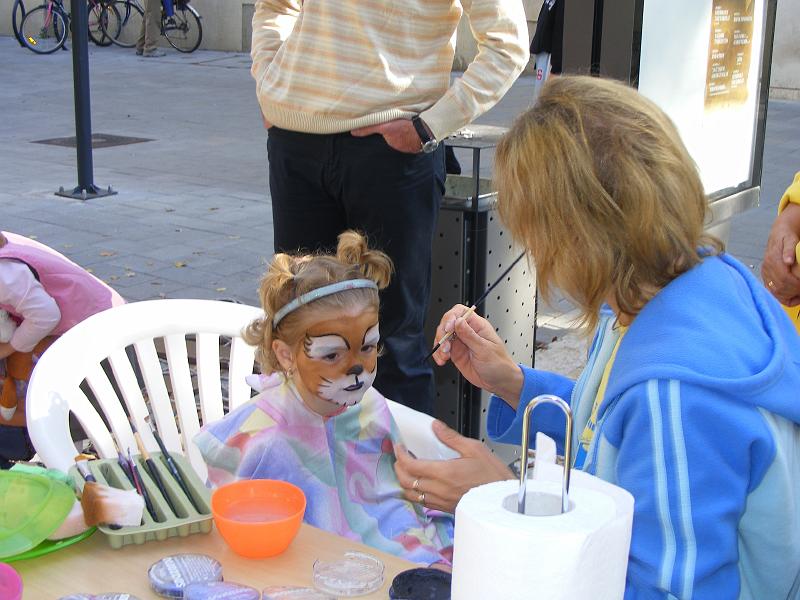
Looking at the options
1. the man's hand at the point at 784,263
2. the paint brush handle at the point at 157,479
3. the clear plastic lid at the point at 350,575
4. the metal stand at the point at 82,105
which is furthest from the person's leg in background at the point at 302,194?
the metal stand at the point at 82,105

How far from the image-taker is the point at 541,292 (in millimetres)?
1543

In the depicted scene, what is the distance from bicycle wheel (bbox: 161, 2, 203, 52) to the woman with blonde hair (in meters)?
16.5

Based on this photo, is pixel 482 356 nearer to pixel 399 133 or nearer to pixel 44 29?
pixel 399 133

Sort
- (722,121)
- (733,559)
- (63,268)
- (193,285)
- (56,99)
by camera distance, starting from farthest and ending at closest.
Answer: (56,99) → (193,285) → (722,121) → (63,268) → (733,559)

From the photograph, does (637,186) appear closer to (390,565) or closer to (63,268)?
(390,565)

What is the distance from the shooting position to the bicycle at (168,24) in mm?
17156

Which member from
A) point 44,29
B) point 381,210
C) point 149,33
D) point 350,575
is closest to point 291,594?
point 350,575

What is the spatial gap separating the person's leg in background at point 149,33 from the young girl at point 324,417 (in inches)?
613

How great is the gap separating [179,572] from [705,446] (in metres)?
0.70

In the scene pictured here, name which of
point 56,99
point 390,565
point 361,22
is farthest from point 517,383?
point 56,99

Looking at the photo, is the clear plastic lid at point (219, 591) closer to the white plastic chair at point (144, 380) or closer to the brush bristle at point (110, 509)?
the brush bristle at point (110, 509)

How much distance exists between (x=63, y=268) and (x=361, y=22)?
106 cm

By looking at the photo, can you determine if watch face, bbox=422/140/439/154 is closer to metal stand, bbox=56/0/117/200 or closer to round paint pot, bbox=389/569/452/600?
round paint pot, bbox=389/569/452/600

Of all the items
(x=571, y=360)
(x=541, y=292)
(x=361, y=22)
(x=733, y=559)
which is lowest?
(x=571, y=360)
